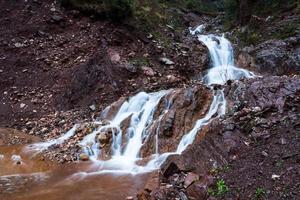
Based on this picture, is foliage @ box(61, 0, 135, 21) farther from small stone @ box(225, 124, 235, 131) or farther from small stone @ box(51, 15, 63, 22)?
small stone @ box(225, 124, 235, 131)

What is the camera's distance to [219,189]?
700 centimetres

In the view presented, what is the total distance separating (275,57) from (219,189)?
8.83 meters

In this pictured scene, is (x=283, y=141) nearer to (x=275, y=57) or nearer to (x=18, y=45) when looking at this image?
(x=275, y=57)

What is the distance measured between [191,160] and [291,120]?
2301 mm

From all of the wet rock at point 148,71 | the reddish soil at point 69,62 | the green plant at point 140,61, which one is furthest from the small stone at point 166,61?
the wet rock at point 148,71

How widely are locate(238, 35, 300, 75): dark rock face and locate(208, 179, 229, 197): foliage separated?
7.98 meters

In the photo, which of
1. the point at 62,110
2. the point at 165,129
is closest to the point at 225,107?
the point at 165,129

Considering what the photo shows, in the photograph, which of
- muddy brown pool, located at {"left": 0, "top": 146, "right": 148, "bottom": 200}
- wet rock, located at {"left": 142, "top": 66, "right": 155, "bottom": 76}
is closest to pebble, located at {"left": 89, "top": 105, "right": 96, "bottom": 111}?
wet rock, located at {"left": 142, "top": 66, "right": 155, "bottom": 76}

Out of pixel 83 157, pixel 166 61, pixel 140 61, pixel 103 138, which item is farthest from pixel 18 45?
pixel 83 157

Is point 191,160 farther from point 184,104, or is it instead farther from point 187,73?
point 187,73

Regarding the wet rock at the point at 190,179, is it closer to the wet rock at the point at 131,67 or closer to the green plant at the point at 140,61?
the wet rock at the point at 131,67

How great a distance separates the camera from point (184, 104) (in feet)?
35.9

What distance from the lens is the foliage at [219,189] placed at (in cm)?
691

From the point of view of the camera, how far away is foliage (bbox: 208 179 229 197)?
22.7 ft
